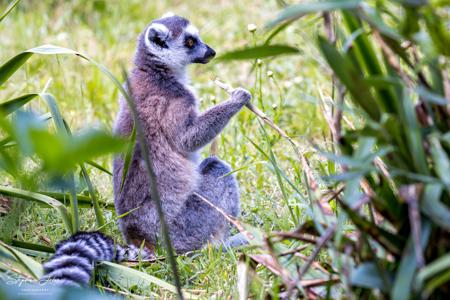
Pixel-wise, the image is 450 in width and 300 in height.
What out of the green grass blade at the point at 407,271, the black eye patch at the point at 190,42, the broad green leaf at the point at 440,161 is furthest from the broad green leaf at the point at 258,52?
the black eye patch at the point at 190,42

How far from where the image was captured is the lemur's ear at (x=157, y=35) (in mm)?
4500

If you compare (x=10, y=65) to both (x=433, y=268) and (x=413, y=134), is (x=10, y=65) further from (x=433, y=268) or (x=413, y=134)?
(x=433, y=268)

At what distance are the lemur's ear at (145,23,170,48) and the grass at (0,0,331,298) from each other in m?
0.47

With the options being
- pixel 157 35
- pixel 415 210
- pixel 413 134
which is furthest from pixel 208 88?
pixel 415 210

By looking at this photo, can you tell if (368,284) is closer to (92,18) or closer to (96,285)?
(96,285)

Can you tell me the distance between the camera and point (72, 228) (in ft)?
11.5

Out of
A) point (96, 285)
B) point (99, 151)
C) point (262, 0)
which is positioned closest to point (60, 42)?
point (262, 0)

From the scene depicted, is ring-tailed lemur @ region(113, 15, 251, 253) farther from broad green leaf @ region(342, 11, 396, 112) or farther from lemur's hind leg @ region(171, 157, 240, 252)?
broad green leaf @ region(342, 11, 396, 112)

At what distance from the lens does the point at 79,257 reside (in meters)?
3.04

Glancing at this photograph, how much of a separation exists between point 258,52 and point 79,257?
1368 millimetres

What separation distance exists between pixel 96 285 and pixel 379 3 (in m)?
1.79

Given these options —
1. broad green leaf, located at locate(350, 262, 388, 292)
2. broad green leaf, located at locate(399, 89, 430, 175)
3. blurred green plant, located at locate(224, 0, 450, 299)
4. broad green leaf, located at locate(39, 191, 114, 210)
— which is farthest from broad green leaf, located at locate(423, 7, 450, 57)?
broad green leaf, located at locate(39, 191, 114, 210)

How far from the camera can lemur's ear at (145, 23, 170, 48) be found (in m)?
4.50

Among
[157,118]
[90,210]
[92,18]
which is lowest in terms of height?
[90,210]
